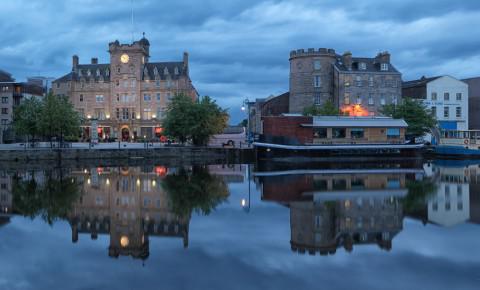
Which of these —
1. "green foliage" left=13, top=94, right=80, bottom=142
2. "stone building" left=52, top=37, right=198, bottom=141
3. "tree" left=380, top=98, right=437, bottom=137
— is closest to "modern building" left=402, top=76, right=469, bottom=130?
"tree" left=380, top=98, right=437, bottom=137

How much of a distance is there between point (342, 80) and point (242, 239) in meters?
54.4

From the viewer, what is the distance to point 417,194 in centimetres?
2094

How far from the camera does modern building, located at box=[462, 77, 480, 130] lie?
231ft

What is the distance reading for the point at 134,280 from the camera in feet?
29.6

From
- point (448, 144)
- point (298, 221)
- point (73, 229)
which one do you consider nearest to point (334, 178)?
point (298, 221)

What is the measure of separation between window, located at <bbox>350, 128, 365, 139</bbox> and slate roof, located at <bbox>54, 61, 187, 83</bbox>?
37961 mm

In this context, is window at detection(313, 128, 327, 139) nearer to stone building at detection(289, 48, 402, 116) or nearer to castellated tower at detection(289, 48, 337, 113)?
stone building at detection(289, 48, 402, 116)

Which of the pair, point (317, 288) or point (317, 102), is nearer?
point (317, 288)

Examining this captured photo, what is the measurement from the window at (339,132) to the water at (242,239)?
25765 mm

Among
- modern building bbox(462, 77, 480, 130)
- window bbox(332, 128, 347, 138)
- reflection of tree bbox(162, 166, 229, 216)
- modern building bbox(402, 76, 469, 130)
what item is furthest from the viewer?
modern building bbox(462, 77, 480, 130)

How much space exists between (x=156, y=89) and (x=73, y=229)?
218 ft

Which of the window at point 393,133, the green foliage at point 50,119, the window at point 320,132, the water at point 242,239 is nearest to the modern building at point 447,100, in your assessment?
the window at point 393,133

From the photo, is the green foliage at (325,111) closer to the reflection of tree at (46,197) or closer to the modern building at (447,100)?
the modern building at (447,100)

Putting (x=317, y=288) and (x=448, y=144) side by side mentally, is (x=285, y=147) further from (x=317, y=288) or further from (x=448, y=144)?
(x=317, y=288)
